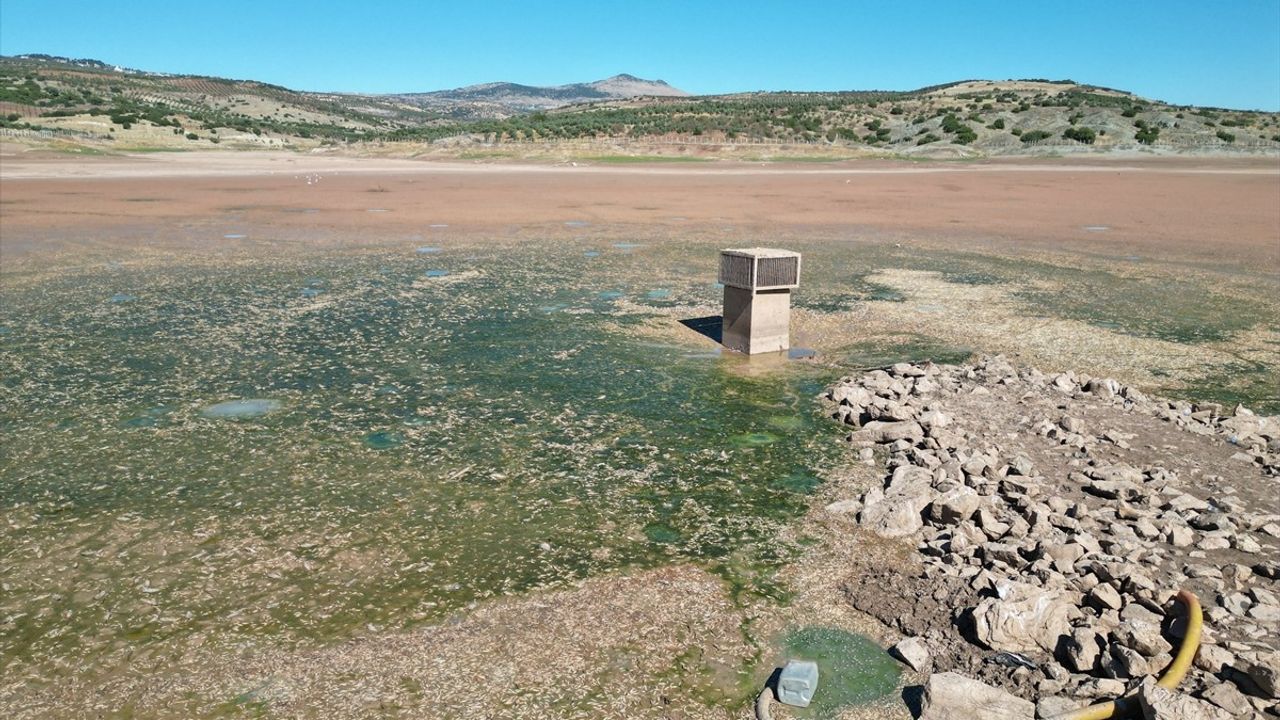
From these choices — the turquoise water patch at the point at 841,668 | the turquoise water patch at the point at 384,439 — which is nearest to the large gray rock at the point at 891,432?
the turquoise water patch at the point at 841,668

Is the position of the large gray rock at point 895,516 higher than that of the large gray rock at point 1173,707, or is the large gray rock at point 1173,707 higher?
the large gray rock at point 1173,707

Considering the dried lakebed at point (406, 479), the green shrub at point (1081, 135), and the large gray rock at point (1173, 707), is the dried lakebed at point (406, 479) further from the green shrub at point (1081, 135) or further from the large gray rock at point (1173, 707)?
the green shrub at point (1081, 135)

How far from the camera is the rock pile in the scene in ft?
13.2

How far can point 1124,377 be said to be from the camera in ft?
29.6

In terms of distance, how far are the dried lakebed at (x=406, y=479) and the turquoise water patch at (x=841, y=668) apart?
0.41 feet

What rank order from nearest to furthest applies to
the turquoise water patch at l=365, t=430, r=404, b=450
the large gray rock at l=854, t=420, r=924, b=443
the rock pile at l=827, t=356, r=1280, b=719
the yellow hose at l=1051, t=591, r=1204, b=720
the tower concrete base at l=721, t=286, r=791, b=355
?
1. the yellow hose at l=1051, t=591, r=1204, b=720
2. the rock pile at l=827, t=356, r=1280, b=719
3. the turquoise water patch at l=365, t=430, r=404, b=450
4. the large gray rock at l=854, t=420, r=924, b=443
5. the tower concrete base at l=721, t=286, r=791, b=355

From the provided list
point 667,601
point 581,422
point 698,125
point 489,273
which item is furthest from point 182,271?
point 698,125

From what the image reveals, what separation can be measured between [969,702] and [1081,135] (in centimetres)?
5987

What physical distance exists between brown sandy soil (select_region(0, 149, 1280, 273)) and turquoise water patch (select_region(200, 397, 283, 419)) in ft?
37.0

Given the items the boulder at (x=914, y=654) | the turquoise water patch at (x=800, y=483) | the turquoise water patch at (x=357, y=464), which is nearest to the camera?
the boulder at (x=914, y=654)

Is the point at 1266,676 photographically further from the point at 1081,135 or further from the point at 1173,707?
the point at 1081,135

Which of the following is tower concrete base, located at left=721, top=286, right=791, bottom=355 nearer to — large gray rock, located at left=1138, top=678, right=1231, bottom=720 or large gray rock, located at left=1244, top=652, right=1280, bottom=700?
large gray rock, located at left=1244, top=652, right=1280, bottom=700

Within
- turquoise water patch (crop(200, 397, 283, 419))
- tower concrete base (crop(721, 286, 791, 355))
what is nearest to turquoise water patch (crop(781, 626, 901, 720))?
turquoise water patch (crop(200, 397, 283, 419))

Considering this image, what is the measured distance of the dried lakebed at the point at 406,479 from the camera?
4.28 meters
